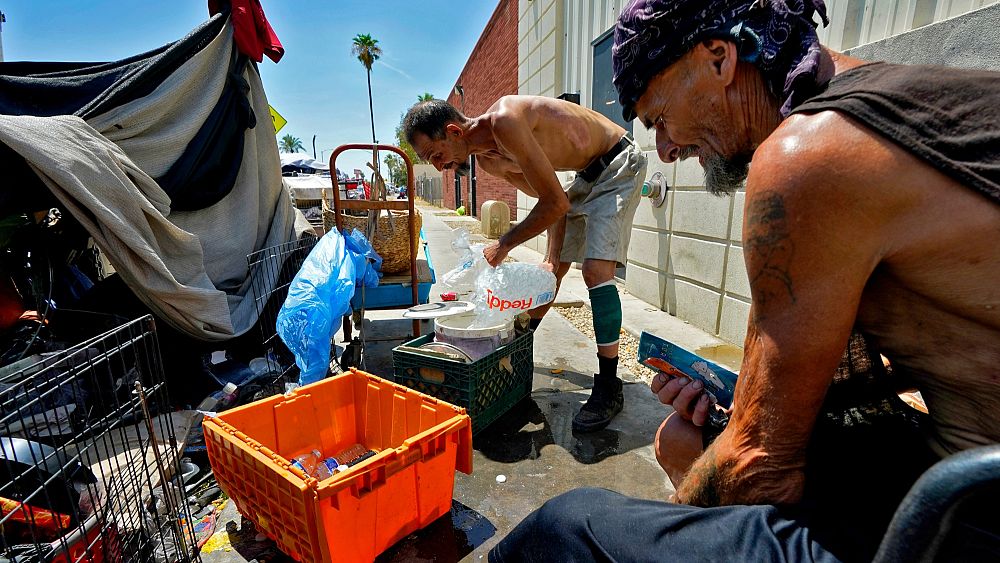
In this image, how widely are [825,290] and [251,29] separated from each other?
3.65m

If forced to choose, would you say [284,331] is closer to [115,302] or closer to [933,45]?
[115,302]

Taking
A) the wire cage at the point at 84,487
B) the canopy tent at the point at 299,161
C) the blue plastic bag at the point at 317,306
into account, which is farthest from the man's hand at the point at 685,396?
the canopy tent at the point at 299,161

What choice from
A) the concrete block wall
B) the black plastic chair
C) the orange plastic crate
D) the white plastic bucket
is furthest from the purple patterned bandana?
the concrete block wall

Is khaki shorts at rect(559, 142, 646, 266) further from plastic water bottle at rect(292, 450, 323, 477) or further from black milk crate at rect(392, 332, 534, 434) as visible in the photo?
plastic water bottle at rect(292, 450, 323, 477)

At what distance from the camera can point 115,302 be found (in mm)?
2678

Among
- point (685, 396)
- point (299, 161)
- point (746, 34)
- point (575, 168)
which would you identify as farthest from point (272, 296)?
point (299, 161)

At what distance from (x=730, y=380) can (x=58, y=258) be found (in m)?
3.41

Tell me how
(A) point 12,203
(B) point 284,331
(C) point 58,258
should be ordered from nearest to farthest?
1. (A) point 12,203
2. (B) point 284,331
3. (C) point 58,258

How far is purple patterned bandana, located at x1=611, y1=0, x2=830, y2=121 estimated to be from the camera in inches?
40.0

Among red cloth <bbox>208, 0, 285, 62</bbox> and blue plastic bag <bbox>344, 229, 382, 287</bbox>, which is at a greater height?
red cloth <bbox>208, 0, 285, 62</bbox>

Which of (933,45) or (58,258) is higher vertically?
(933,45)

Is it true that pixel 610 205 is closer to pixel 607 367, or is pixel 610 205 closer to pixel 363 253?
pixel 607 367

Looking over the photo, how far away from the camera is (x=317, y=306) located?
2533mm

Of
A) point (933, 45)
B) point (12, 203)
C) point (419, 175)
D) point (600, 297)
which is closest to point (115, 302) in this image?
point (12, 203)
